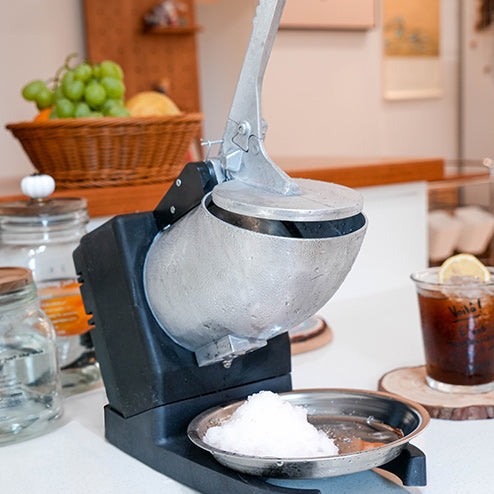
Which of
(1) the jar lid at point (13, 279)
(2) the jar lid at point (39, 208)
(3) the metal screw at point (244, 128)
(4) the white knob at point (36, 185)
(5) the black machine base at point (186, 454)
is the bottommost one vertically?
(5) the black machine base at point (186, 454)

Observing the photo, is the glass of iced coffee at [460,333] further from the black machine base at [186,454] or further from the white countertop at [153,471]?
the black machine base at [186,454]

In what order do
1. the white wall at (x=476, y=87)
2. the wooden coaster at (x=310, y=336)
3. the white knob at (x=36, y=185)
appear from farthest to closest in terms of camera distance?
the white wall at (x=476, y=87), the wooden coaster at (x=310, y=336), the white knob at (x=36, y=185)

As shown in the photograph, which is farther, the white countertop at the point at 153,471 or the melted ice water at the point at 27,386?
the melted ice water at the point at 27,386

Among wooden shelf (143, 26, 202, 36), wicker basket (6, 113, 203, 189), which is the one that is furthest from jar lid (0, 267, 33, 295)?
wooden shelf (143, 26, 202, 36)

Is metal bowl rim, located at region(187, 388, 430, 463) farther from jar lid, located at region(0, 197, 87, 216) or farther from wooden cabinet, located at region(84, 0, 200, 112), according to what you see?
wooden cabinet, located at region(84, 0, 200, 112)

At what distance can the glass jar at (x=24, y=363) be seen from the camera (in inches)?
29.5

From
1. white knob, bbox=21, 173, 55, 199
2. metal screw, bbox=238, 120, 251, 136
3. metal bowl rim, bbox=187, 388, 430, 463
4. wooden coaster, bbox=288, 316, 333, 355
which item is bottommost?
wooden coaster, bbox=288, 316, 333, 355

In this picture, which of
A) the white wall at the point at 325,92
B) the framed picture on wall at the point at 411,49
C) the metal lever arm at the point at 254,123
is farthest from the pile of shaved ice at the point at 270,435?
the framed picture on wall at the point at 411,49

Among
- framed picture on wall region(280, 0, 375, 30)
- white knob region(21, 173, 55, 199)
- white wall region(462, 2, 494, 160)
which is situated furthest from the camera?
white wall region(462, 2, 494, 160)

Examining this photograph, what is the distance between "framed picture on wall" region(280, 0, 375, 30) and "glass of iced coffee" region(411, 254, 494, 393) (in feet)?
11.1

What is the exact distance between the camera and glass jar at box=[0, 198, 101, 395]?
0.91 metres

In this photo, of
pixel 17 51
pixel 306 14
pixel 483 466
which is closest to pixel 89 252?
pixel 483 466

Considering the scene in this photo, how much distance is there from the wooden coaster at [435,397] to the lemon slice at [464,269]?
0.38ft

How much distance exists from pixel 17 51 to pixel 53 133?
2.50 meters
